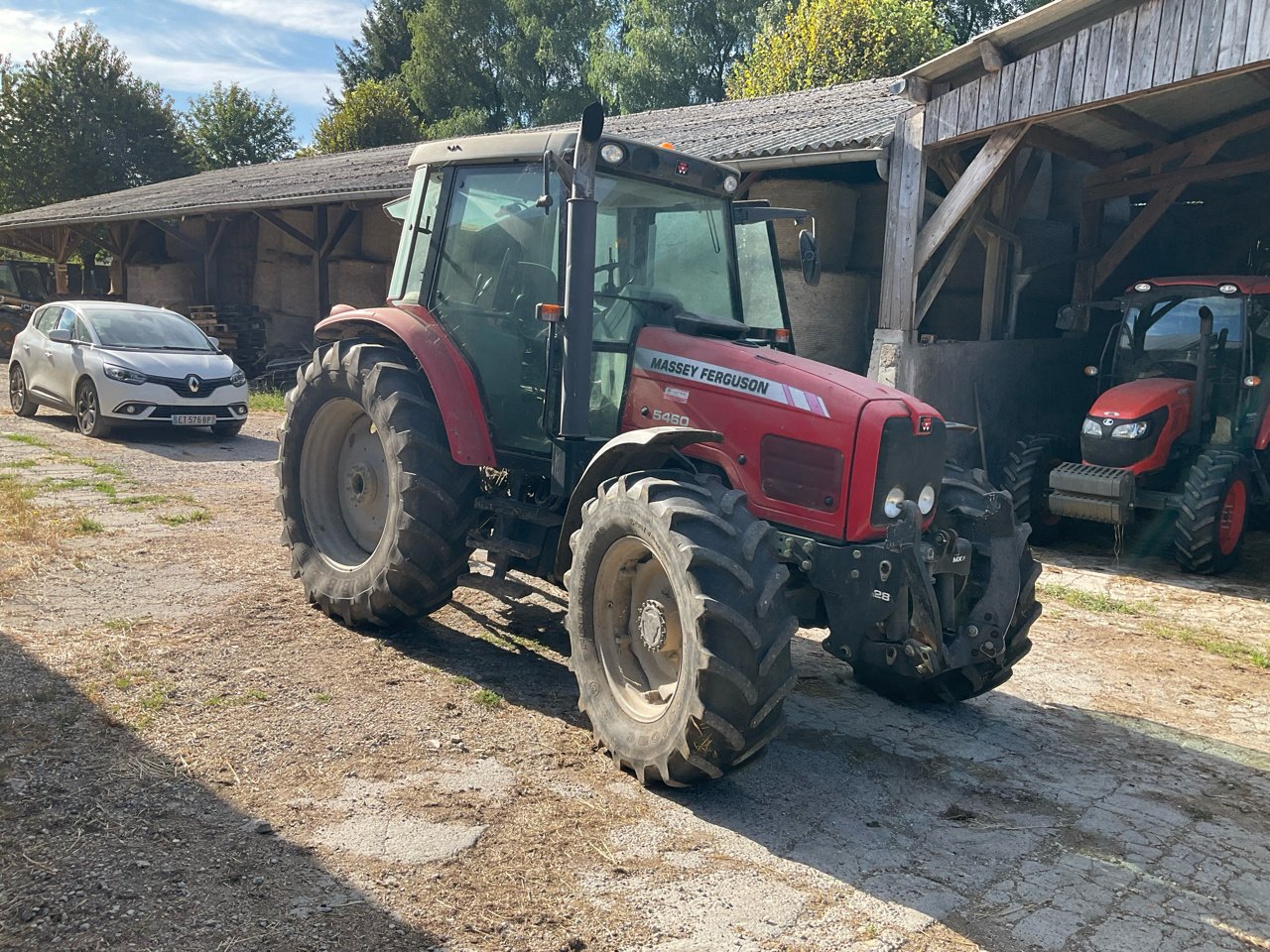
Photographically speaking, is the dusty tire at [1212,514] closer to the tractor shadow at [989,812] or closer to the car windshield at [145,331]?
the tractor shadow at [989,812]

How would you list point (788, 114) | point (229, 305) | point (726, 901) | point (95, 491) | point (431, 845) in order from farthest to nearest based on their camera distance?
1. point (229, 305)
2. point (788, 114)
3. point (95, 491)
4. point (431, 845)
5. point (726, 901)

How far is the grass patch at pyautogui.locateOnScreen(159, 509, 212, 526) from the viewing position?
24.8 feet

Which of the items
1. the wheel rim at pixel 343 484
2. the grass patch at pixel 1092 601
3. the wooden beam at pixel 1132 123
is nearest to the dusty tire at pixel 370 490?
the wheel rim at pixel 343 484

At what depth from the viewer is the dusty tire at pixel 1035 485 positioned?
8969mm

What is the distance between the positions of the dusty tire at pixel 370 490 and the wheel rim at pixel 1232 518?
622 cm

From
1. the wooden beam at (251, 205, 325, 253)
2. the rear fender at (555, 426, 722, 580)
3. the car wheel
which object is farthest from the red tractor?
the wooden beam at (251, 205, 325, 253)

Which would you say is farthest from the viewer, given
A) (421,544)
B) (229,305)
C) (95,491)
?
(229,305)

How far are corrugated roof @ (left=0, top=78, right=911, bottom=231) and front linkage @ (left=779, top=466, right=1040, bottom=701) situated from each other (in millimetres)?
5714

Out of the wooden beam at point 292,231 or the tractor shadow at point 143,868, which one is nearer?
the tractor shadow at point 143,868

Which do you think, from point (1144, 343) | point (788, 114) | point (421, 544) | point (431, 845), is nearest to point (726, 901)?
point (431, 845)

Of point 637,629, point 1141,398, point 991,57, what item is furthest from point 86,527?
point 1141,398

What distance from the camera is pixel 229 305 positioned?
19.7 m

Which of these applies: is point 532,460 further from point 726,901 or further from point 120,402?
point 120,402

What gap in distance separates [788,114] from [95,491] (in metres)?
9.07
